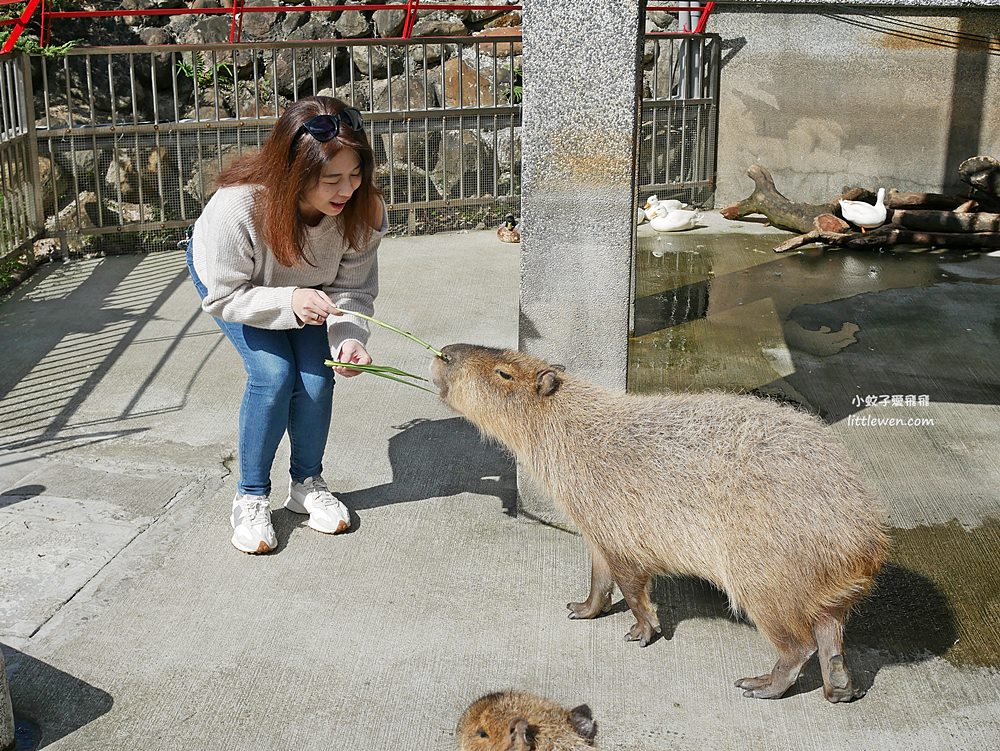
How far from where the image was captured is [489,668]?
2.95m

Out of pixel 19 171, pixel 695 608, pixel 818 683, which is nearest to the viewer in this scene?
pixel 818 683

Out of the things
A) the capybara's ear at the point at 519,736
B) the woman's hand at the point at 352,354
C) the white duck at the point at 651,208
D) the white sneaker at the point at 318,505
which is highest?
the woman's hand at the point at 352,354

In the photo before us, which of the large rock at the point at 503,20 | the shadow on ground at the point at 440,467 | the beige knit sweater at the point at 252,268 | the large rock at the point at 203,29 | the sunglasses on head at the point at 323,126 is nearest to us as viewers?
the sunglasses on head at the point at 323,126

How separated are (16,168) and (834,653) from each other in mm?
5760

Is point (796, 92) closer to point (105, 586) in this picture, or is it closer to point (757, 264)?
point (757, 264)

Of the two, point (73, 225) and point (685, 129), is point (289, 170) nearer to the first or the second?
point (73, 225)

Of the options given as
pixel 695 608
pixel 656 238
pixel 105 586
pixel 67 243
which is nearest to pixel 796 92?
pixel 656 238

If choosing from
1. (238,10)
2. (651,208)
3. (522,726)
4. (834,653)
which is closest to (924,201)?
(651,208)

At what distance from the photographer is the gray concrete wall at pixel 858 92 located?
823 centimetres

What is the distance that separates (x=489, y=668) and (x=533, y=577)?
0.51m

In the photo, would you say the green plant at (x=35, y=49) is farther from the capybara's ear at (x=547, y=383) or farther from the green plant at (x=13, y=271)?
the capybara's ear at (x=547, y=383)

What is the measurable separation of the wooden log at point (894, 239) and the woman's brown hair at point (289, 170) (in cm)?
502

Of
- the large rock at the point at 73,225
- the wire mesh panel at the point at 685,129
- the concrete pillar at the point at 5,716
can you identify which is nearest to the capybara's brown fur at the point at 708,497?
the concrete pillar at the point at 5,716

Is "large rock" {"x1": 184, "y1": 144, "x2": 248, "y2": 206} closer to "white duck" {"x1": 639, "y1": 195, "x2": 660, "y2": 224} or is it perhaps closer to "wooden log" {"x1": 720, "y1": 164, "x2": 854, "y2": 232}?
"white duck" {"x1": 639, "y1": 195, "x2": 660, "y2": 224}
